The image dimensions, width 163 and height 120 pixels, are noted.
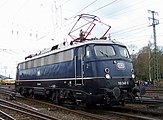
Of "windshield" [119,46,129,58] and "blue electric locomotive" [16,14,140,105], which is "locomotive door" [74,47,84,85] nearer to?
"blue electric locomotive" [16,14,140,105]

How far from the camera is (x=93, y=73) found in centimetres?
1312

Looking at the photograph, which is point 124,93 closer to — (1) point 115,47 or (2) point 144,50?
(1) point 115,47

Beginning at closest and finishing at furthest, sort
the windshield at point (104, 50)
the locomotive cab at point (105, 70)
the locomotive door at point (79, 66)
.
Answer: the locomotive cab at point (105, 70) → the windshield at point (104, 50) → the locomotive door at point (79, 66)

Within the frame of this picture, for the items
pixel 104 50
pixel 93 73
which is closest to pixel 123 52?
pixel 104 50

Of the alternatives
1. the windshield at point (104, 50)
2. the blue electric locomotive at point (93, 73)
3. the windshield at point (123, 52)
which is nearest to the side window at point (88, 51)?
the blue electric locomotive at point (93, 73)

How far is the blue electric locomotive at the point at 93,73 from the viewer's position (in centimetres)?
1297

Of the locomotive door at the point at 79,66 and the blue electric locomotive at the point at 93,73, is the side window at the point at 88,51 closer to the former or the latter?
the blue electric locomotive at the point at 93,73

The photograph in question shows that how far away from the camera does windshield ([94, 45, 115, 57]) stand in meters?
13.7

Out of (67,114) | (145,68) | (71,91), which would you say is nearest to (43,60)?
(71,91)

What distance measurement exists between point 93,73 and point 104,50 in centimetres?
146

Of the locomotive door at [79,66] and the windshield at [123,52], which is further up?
the windshield at [123,52]

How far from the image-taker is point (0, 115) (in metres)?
13.3

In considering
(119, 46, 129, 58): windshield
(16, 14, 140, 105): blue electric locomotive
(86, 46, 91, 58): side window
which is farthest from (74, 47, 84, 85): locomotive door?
(119, 46, 129, 58): windshield

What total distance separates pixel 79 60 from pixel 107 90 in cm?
240
